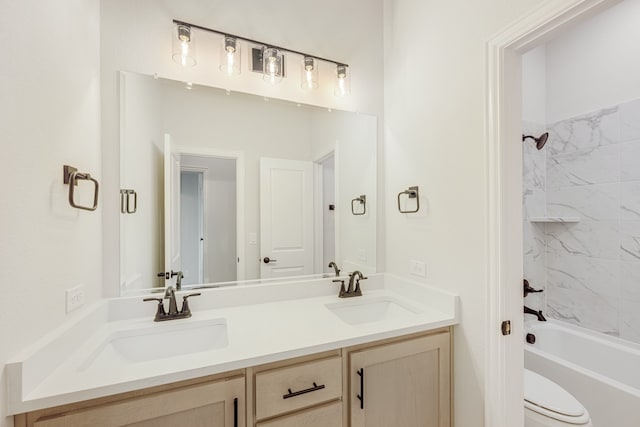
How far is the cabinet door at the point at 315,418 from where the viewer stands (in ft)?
3.40

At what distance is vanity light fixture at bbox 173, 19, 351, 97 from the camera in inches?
56.9

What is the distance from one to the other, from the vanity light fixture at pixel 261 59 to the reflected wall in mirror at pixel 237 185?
0.14 m

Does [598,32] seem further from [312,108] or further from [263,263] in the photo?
[263,263]

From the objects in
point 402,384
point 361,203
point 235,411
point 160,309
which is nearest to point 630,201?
point 361,203

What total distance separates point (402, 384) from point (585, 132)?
247 cm

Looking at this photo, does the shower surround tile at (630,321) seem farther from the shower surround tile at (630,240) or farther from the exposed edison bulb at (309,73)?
the exposed edison bulb at (309,73)

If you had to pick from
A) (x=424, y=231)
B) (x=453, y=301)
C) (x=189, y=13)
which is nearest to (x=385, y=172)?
(x=424, y=231)

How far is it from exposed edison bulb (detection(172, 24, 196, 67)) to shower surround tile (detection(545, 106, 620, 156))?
9.44 feet

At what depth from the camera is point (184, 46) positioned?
144 cm

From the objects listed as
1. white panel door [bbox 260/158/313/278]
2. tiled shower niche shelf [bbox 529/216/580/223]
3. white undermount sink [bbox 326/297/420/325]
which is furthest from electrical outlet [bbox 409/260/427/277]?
tiled shower niche shelf [bbox 529/216/580/223]

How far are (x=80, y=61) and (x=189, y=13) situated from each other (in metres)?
0.64

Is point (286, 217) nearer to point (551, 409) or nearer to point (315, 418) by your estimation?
point (315, 418)

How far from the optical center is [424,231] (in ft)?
5.21

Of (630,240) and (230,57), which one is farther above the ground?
(230,57)
